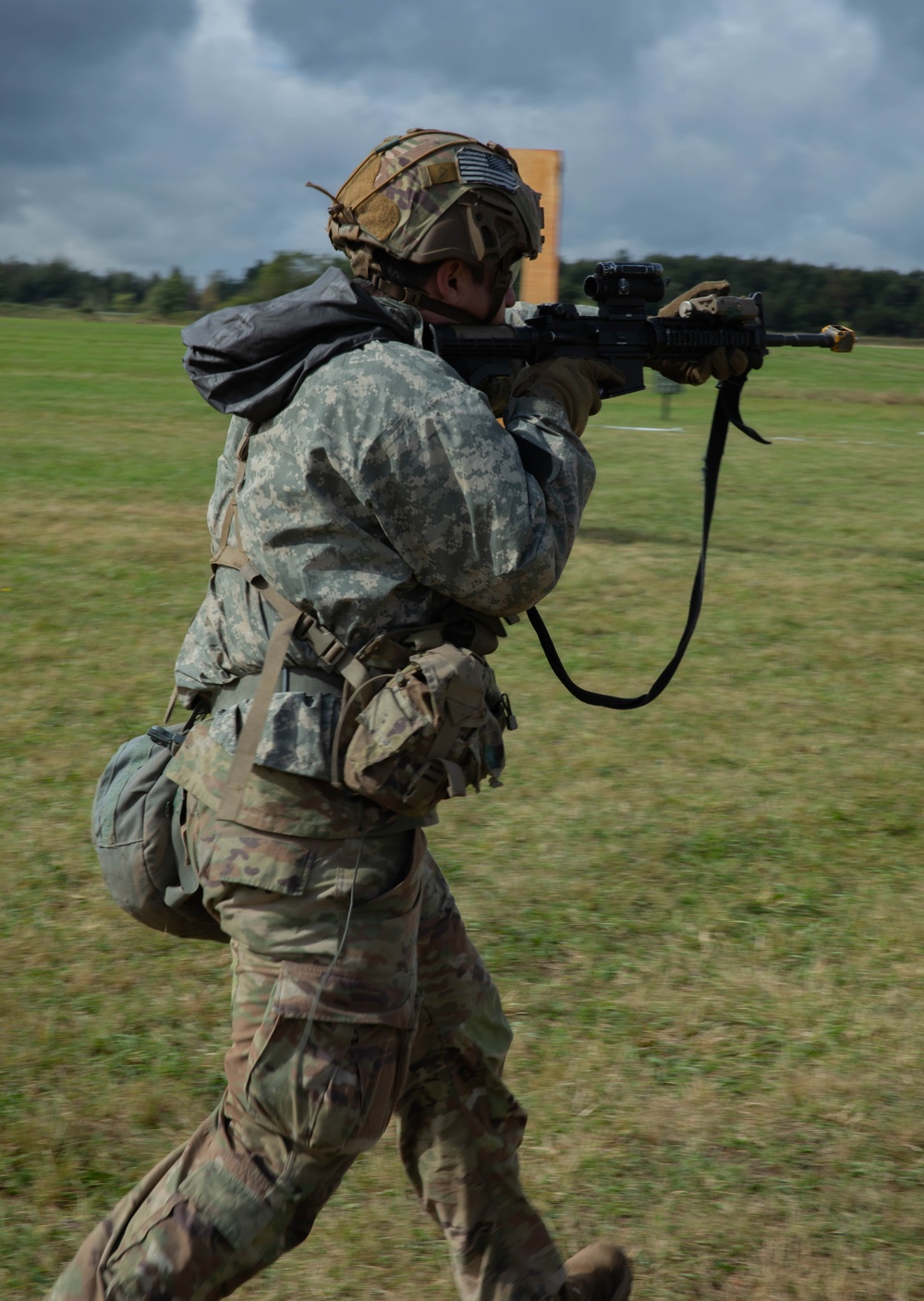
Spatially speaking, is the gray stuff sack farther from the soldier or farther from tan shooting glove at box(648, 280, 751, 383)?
tan shooting glove at box(648, 280, 751, 383)

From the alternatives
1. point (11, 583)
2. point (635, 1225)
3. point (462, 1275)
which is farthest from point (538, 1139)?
point (11, 583)

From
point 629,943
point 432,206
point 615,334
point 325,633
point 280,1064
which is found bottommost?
point 629,943

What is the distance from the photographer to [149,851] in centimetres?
254

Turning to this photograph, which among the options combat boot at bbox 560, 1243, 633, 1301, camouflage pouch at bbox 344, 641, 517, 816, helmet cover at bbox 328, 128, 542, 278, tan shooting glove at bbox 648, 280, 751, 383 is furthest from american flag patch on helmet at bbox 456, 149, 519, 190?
combat boot at bbox 560, 1243, 633, 1301

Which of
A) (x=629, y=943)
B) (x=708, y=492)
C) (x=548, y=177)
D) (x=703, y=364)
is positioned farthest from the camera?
(x=548, y=177)

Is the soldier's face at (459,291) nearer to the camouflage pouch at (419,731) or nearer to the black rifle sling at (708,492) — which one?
the camouflage pouch at (419,731)

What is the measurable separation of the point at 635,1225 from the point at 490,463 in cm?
178

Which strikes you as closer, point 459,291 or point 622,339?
point 459,291

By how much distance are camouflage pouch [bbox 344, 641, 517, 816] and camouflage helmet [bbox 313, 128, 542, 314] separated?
0.73 metres

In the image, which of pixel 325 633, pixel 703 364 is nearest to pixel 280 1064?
pixel 325 633

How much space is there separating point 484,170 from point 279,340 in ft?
1.83

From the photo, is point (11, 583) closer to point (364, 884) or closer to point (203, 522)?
point (203, 522)

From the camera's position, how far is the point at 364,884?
2.35 meters

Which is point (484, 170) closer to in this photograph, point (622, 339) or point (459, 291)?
point (459, 291)
